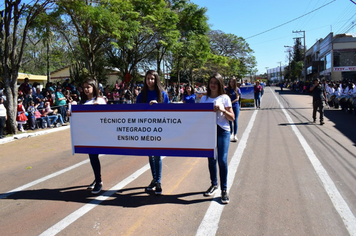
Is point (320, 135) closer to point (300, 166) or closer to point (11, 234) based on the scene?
point (300, 166)

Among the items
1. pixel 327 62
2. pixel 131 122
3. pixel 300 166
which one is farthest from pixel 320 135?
pixel 327 62

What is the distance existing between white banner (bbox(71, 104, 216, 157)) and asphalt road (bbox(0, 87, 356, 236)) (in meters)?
0.78

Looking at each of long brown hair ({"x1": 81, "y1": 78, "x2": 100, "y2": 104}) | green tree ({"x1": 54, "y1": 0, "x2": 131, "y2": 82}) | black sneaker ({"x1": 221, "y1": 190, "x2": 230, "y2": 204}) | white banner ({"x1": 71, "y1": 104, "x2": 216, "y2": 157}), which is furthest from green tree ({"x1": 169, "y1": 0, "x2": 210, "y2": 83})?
black sneaker ({"x1": 221, "y1": 190, "x2": 230, "y2": 204})

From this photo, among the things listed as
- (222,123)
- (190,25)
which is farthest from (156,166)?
(190,25)

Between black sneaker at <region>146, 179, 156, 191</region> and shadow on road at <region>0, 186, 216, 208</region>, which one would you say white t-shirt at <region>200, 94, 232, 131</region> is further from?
black sneaker at <region>146, 179, 156, 191</region>

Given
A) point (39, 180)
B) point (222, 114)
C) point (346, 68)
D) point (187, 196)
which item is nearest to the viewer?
point (222, 114)

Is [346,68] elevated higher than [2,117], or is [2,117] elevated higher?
[346,68]

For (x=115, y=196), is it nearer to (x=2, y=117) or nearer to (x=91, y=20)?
(x=2, y=117)

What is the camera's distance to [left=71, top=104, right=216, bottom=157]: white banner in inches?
170

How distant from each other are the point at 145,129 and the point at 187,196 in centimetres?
125

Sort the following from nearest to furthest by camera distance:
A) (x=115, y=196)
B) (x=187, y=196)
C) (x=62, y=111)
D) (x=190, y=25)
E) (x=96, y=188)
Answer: (x=187, y=196) < (x=115, y=196) < (x=96, y=188) < (x=62, y=111) < (x=190, y=25)

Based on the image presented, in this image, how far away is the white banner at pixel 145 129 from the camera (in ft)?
14.2

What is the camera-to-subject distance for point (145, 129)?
460 cm

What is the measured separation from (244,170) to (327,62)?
165ft
